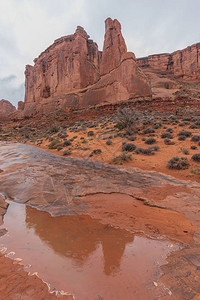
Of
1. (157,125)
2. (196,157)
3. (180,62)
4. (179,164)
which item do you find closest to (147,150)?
(179,164)

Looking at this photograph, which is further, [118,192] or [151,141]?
[151,141]

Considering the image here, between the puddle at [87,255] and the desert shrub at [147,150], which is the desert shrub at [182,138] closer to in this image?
the desert shrub at [147,150]

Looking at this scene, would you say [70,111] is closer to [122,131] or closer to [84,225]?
[122,131]

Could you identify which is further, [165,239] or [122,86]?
[122,86]

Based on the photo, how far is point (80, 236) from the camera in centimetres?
299

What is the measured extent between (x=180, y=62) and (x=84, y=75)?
43.5 meters

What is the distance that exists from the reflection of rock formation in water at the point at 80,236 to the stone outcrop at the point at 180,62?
61863mm

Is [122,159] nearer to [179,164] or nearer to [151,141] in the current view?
[179,164]

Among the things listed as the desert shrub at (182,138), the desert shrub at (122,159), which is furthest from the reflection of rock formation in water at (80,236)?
the desert shrub at (182,138)

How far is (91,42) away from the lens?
42.7m

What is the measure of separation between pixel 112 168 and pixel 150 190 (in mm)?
3075

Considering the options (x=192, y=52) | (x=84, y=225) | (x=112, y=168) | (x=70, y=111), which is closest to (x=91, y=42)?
(x=70, y=111)

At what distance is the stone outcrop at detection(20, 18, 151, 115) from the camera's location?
27.1 metres

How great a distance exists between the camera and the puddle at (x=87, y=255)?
1.95m
